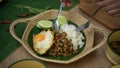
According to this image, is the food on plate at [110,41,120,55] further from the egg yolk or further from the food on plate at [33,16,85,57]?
the egg yolk

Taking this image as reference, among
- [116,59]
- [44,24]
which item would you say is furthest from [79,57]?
[44,24]

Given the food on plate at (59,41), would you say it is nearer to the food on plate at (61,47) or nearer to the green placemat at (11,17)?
A: the food on plate at (61,47)

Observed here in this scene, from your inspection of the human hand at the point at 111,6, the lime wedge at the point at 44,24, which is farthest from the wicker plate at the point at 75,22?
the human hand at the point at 111,6

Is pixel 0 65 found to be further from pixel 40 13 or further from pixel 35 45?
pixel 40 13

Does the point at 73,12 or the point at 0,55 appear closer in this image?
the point at 0,55

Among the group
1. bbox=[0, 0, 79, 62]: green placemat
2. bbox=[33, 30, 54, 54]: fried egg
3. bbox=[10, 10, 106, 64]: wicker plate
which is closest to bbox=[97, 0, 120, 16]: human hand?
bbox=[10, 10, 106, 64]: wicker plate

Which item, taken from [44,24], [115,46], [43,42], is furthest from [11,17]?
[115,46]
